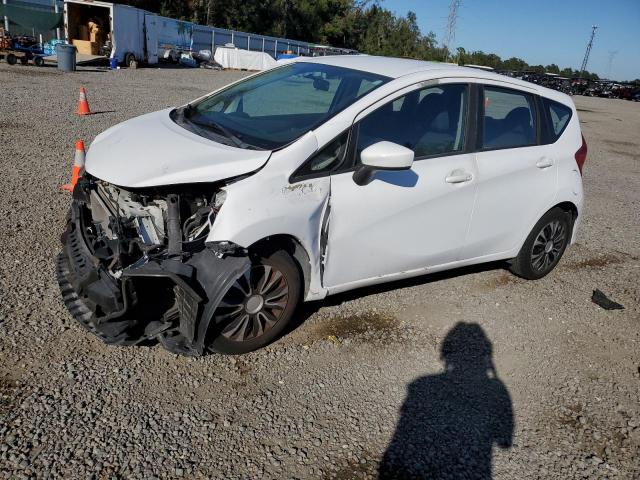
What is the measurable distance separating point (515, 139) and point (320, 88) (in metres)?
1.72

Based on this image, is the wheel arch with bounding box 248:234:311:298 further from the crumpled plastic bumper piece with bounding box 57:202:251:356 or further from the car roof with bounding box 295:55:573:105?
the car roof with bounding box 295:55:573:105

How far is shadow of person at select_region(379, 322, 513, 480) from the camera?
2.79m

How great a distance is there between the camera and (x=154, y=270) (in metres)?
2.84

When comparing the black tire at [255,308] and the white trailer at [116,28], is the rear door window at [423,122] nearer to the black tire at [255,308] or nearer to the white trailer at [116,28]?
the black tire at [255,308]

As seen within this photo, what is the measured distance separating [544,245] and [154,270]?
368cm

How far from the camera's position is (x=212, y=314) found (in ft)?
9.79

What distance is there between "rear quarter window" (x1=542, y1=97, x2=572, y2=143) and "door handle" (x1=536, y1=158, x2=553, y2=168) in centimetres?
19

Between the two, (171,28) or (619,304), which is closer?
(619,304)

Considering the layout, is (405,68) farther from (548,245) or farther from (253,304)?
(548,245)

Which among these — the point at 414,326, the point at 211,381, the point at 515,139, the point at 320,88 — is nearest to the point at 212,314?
the point at 211,381

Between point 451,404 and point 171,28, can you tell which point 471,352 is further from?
point 171,28

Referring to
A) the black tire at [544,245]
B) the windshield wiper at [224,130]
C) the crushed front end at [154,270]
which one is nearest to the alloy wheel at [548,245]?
the black tire at [544,245]

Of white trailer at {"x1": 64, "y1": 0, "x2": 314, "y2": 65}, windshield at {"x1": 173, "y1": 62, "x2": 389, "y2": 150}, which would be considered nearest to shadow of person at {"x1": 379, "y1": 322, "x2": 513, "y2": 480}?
windshield at {"x1": 173, "y1": 62, "x2": 389, "y2": 150}

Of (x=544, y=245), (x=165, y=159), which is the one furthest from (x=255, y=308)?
(x=544, y=245)
